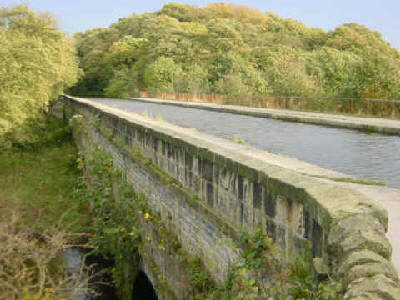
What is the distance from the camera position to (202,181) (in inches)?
211

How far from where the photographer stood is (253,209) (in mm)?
4078

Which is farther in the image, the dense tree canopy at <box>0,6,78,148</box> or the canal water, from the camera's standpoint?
the dense tree canopy at <box>0,6,78,148</box>

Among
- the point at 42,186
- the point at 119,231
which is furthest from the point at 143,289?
the point at 42,186

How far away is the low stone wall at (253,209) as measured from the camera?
257cm

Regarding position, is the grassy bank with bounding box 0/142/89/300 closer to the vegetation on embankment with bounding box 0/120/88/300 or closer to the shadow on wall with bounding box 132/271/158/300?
the vegetation on embankment with bounding box 0/120/88/300

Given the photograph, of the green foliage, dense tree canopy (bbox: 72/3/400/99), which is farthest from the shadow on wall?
dense tree canopy (bbox: 72/3/400/99)

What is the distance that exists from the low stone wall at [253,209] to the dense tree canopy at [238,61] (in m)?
14.9

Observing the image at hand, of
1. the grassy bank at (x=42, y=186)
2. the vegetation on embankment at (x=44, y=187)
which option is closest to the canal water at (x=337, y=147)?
the vegetation on embankment at (x=44, y=187)

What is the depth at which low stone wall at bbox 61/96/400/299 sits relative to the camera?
2.57 m

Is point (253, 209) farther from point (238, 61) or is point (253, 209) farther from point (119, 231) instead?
point (238, 61)

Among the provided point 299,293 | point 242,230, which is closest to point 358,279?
point 299,293

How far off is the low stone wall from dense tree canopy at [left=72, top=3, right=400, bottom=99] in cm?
1491

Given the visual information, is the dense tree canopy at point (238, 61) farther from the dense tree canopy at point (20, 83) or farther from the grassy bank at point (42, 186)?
the dense tree canopy at point (20, 83)

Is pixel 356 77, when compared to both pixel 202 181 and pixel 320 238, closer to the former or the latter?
pixel 202 181
